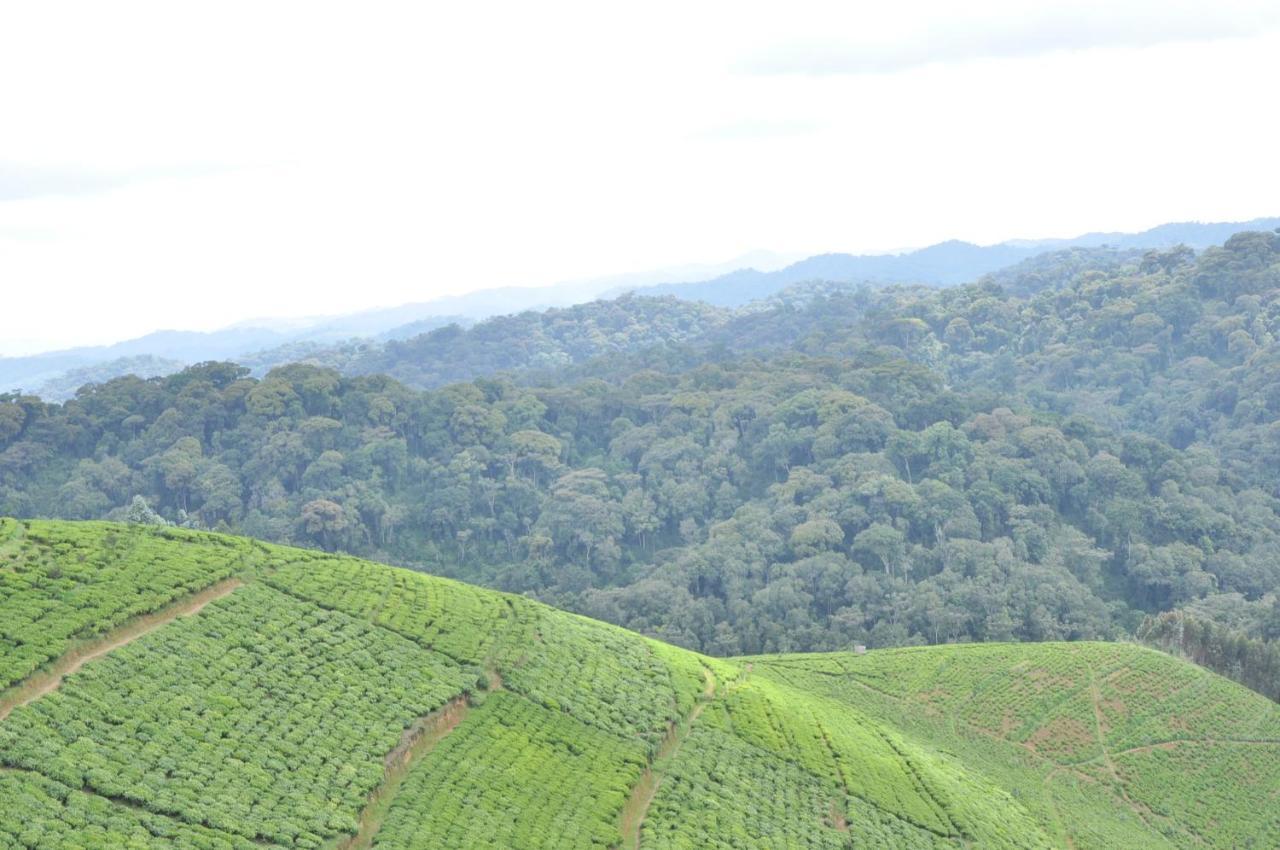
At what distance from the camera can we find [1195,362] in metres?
114

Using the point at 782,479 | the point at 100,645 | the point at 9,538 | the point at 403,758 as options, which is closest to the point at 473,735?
the point at 403,758

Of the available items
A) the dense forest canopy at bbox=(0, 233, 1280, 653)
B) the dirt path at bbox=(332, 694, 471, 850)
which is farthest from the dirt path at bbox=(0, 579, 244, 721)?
the dense forest canopy at bbox=(0, 233, 1280, 653)

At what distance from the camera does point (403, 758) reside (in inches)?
1009

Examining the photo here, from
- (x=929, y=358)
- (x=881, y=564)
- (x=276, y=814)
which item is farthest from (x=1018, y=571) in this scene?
(x=929, y=358)

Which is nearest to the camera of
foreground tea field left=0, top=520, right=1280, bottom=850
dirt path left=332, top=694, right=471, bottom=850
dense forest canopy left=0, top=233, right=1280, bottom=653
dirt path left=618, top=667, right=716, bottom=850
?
foreground tea field left=0, top=520, right=1280, bottom=850

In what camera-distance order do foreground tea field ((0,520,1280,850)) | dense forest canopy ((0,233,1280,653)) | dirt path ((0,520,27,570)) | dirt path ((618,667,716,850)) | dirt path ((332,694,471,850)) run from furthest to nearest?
dense forest canopy ((0,233,1280,653)), dirt path ((0,520,27,570)), dirt path ((618,667,716,850)), dirt path ((332,694,471,850)), foreground tea field ((0,520,1280,850))

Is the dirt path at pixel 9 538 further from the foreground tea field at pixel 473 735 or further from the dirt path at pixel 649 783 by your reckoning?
the dirt path at pixel 649 783

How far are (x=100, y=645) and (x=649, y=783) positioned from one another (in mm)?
15298

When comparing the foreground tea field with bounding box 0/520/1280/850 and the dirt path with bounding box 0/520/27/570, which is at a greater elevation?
the dirt path with bounding box 0/520/27/570

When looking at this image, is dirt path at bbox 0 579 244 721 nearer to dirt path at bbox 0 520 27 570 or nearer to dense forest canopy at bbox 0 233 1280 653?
dirt path at bbox 0 520 27 570

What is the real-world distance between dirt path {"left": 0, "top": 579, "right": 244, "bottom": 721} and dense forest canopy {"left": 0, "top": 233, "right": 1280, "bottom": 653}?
36876 millimetres

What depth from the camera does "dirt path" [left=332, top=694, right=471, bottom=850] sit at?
73.9ft

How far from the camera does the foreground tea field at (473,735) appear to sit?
21969mm

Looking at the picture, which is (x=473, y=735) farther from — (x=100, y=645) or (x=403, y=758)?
(x=100, y=645)
